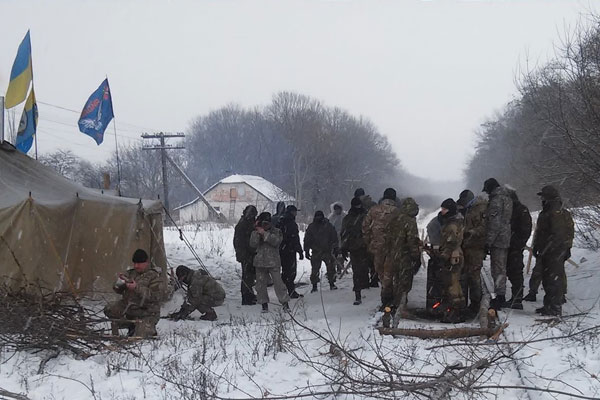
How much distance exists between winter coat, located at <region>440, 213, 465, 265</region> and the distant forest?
4688 centimetres

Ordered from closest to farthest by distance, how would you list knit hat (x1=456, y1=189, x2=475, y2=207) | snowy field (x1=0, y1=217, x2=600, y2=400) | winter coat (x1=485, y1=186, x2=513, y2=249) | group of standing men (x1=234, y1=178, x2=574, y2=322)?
snowy field (x1=0, y1=217, x2=600, y2=400), group of standing men (x1=234, y1=178, x2=574, y2=322), winter coat (x1=485, y1=186, x2=513, y2=249), knit hat (x1=456, y1=189, x2=475, y2=207)

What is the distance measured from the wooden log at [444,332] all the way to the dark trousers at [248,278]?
4.51 m

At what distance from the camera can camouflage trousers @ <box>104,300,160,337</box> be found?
704 centimetres

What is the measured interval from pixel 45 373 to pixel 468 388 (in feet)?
13.8

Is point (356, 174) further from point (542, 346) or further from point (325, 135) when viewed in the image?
point (542, 346)

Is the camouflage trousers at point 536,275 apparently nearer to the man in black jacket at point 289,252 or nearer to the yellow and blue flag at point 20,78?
the man in black jacket at point 289,252

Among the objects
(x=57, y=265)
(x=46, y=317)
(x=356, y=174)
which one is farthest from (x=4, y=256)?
(x=356, y=174)

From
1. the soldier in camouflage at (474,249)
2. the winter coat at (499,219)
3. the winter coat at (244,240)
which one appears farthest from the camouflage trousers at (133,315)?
the winter coat at (499,219)

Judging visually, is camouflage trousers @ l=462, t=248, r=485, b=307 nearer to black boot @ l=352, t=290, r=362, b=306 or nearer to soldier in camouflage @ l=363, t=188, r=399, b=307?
soldier in camouflage @ l=363, t=188, r=399, b=307

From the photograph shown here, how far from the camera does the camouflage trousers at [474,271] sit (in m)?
7.62

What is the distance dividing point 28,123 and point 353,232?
305 inches

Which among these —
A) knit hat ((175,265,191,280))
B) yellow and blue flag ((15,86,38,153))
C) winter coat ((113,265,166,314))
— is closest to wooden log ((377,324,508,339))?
winter coat ((113,265,166,314))

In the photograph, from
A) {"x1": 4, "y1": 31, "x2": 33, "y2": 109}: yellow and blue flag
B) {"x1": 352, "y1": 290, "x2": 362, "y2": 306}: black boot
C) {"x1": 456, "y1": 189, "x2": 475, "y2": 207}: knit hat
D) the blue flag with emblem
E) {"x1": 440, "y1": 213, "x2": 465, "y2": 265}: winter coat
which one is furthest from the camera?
the blue flag with emblem

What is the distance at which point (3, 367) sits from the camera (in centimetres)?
574
